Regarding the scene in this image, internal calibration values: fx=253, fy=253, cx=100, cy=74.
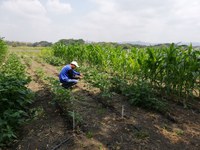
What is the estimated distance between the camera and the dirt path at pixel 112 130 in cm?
420

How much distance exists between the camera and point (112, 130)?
15.5 ft

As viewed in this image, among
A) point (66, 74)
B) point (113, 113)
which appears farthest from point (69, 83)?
point (113, 113)

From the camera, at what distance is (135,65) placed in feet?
29.1

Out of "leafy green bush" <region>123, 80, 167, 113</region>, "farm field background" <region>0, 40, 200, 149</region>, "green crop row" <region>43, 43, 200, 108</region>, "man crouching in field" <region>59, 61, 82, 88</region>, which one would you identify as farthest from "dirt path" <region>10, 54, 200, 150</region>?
"man crouching in field" <region>59, 61, 82, 88</region>

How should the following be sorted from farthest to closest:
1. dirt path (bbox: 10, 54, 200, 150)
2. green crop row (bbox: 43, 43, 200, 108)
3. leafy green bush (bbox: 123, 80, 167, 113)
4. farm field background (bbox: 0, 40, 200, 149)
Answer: green crop row (bbox: 43, 43, 200, 108), leafy green bush (bbox: 123, 80, 167, 113), farm field background (bbox: 0, 40, 200, 149), dirt path (bbox: 10, 54, 200, 150)

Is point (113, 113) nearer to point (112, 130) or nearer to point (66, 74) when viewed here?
point (112, 130)

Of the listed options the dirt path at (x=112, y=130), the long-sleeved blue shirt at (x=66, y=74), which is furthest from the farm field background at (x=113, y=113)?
the long-sleeved blue shirt at (x=66, y=74)

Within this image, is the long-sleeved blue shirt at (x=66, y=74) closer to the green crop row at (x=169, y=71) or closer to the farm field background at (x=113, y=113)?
the farm field background at (x=113, y=113)

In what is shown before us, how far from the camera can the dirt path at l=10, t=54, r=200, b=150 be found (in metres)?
4.20

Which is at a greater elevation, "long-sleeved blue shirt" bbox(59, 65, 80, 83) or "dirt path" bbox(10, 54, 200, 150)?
"long-sleeved blue shirt" bbox(59, 65, 80, 83)

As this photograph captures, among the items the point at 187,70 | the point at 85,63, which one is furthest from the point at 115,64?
the point at 85,63

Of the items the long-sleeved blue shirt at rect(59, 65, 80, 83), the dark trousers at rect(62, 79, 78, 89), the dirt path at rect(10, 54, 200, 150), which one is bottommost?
the dirt path at rect(10, 54, 200, 150)

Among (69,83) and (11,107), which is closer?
(11,107)

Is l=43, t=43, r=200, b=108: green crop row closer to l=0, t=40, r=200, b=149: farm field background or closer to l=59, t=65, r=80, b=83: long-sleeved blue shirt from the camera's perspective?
l=0, t=40, r=200, b=149: farm field background
